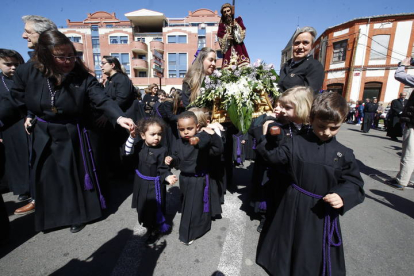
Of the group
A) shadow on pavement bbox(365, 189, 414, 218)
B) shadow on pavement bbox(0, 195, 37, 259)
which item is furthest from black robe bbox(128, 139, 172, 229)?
shadow on pavement bbox(365, 189, 414, 218)

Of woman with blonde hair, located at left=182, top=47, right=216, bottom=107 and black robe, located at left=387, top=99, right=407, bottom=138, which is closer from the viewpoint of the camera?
woman with blonde hair, located at left=182, top=47, right=216, bottom=107

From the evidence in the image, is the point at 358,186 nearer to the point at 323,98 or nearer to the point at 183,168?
the point at 323,98

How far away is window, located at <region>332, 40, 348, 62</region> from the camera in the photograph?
22.6 metres

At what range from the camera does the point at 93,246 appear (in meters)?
2.49

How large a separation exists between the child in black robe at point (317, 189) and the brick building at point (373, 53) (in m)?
25.6

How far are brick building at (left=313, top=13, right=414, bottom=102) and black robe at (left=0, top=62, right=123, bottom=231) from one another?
26.4m

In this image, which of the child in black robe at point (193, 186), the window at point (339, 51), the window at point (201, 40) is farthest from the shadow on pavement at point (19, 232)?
the window at point (201, 40)

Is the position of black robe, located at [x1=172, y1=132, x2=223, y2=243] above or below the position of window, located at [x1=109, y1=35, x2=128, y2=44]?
below

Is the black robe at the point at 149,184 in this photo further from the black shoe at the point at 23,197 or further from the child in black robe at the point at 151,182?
the black shoe at the point at 23,197

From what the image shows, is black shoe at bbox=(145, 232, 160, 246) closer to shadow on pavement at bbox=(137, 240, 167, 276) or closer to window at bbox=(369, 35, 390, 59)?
shadow on pavement at bbox=(137, 240, 167, 276)

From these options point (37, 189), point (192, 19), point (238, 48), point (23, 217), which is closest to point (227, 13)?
point (238, 48)

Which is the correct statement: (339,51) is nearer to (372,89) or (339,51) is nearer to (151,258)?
(372,89)

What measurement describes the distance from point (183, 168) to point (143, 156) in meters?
0.57

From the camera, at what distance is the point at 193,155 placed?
8.45 feet
